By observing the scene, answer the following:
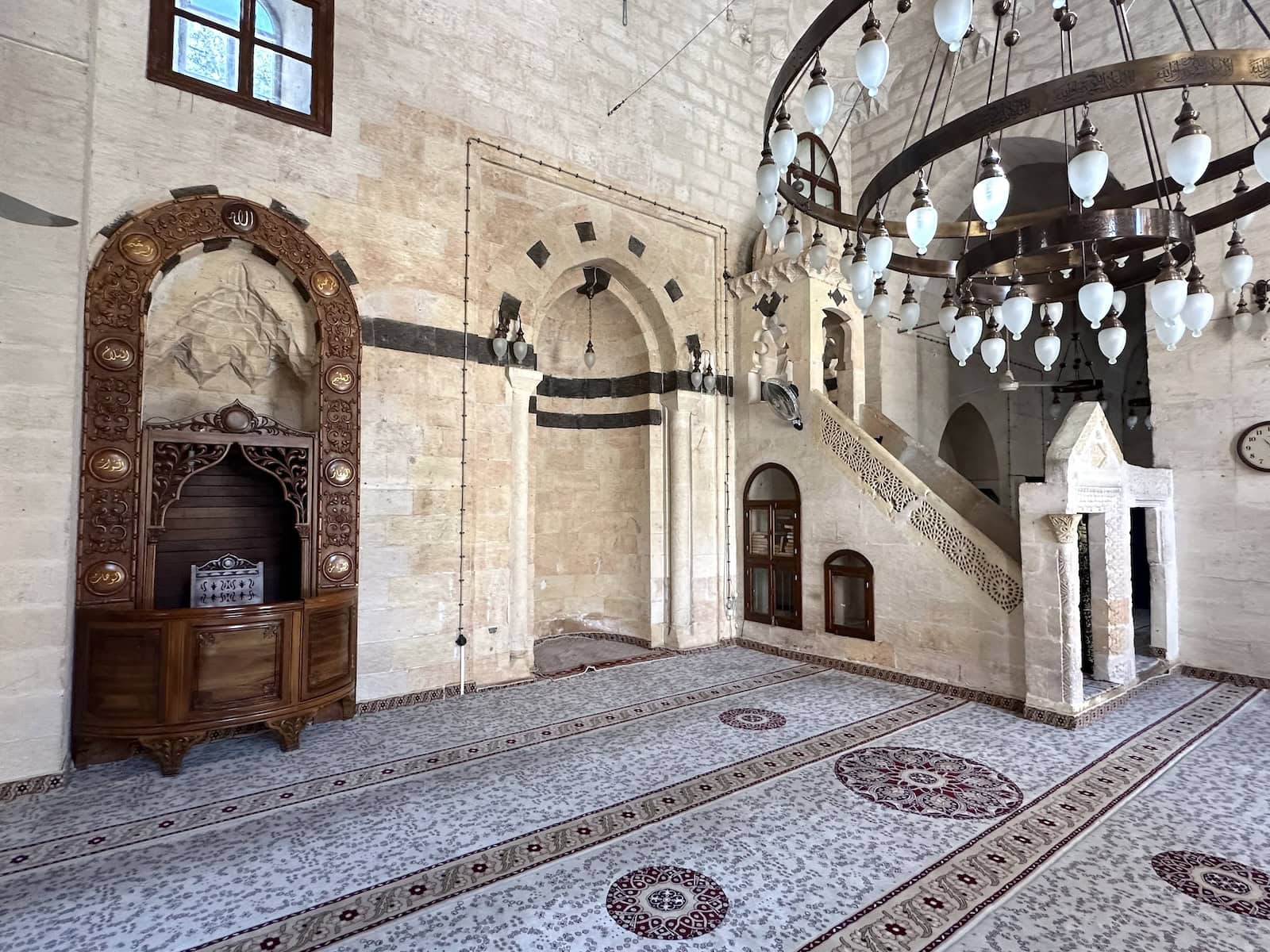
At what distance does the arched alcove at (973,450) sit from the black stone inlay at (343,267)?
342 inches

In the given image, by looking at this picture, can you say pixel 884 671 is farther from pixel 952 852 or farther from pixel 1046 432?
pixel 1046 432

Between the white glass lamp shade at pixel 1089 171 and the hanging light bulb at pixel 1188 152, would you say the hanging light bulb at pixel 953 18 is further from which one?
the hanging light bulb at pixel 1188 152

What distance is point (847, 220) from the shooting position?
3.62 meters

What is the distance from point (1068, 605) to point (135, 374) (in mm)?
5876

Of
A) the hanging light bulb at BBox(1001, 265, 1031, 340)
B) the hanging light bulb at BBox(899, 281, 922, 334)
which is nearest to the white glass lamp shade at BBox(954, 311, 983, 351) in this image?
the hanging light bulb at BBox(1001, 265, 1031, 340)

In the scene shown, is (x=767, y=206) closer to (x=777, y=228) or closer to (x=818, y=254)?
(x=777, y=228)

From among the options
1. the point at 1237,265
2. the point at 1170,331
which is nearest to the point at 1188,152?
the point at 1237,265

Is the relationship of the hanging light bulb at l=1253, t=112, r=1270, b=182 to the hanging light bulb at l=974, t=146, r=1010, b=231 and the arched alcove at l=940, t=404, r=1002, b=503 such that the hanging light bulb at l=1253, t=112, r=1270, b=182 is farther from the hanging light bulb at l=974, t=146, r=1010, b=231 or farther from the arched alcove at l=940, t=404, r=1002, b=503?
the arched alcove at l=940, t=404, r=1002, b=503

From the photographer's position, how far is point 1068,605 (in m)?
4.09

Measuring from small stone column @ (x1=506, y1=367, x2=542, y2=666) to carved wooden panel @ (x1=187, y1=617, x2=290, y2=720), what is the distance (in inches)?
75.4

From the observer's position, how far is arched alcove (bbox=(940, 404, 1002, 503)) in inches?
396

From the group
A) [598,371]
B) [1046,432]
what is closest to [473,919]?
[598,371]

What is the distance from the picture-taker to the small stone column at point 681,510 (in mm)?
6410

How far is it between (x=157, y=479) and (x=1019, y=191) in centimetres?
1039
